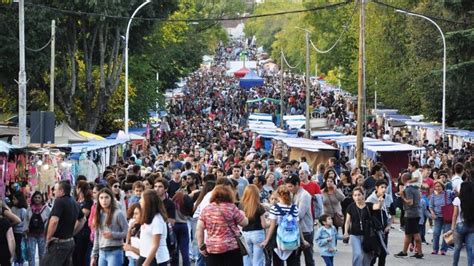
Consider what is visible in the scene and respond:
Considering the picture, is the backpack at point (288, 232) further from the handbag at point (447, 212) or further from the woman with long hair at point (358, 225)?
the handbag at point (447, 212)

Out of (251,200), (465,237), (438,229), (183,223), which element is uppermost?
(251,200)

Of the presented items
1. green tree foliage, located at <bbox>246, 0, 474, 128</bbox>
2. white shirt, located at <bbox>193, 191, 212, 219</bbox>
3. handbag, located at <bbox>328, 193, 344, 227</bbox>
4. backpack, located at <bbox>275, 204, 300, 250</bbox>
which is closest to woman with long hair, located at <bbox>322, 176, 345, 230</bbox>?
handbag, located at <bbox>328, 193, 344, 227</bbox>

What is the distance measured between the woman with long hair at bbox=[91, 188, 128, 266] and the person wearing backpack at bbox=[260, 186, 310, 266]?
2.06 metres

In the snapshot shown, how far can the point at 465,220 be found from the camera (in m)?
17.6

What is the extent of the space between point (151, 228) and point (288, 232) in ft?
9.74

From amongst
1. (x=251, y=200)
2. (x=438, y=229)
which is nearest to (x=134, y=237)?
(x=251, y=200)

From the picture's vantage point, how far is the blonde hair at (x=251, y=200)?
51.6 feet

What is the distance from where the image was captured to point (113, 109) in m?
55.1

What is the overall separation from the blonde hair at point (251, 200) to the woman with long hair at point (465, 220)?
3277 mm

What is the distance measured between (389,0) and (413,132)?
49.7 feet

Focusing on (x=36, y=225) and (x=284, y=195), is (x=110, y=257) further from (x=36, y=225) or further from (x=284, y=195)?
(x=36, y=225)

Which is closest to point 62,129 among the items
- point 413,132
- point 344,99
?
point 413,132

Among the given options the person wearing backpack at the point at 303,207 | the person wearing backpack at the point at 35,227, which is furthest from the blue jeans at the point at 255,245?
the person wearing backpack at the point at 35,227

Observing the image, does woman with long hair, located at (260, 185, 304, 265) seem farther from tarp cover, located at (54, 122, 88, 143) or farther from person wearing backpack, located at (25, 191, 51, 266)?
tarp cover, located at (54, 122, 88, 143)
